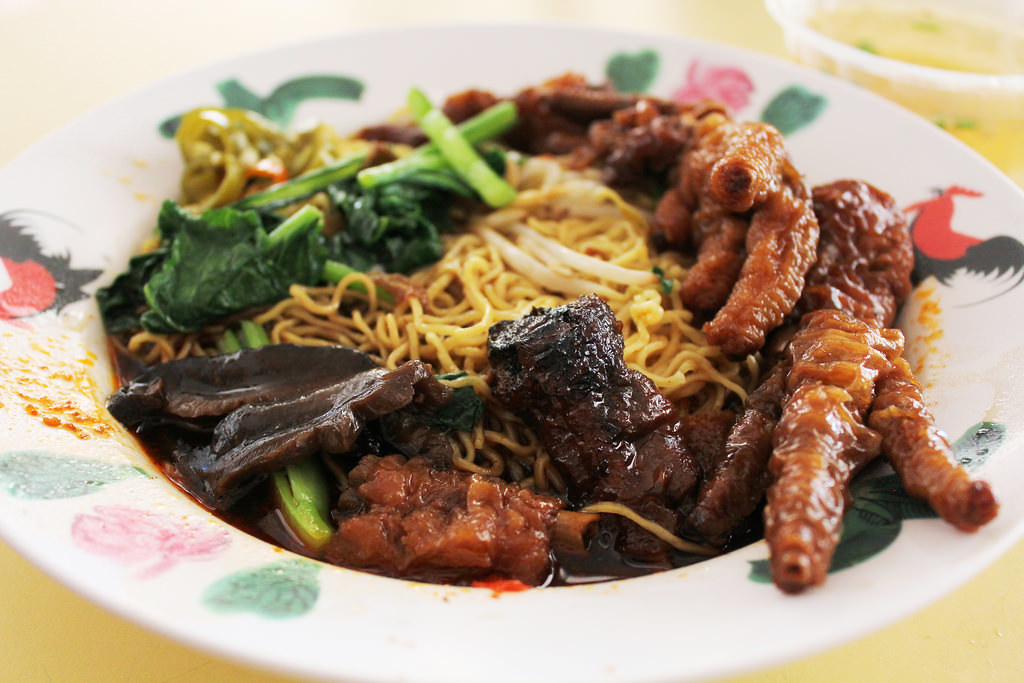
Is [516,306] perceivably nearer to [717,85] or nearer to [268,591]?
[268,591]

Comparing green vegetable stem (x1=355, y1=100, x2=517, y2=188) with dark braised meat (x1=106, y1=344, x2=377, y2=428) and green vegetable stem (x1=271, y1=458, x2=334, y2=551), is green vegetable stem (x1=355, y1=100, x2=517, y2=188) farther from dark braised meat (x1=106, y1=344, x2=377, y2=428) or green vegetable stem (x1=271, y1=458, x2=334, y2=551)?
green vegetable stem (x1=271, y1=458, x2=334, y2=551)

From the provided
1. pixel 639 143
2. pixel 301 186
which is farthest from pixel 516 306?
pixel 301 186

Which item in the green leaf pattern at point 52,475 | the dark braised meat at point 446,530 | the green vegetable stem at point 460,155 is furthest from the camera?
the green vegetable stem at point 460,155

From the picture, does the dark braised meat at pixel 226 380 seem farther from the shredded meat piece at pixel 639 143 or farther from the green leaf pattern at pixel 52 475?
the shredded meat piece at pixel 639 143

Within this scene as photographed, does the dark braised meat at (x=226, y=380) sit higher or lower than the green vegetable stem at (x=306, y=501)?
higher

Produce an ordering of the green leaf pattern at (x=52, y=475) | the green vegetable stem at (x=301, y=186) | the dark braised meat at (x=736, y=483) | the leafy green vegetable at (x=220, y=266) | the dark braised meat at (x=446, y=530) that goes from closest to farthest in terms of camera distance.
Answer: the green leaf pattern at (x=52, y=475) → the dark braised meat at (x=446, y=530) → the dark braised meat at (x=736, y=483) → the leafy green vegetable at (x=220, y=266) → the green vegetable stem at (x=301, y=186)

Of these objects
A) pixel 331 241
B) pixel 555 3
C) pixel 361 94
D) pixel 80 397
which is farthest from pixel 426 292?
pixel 555 3

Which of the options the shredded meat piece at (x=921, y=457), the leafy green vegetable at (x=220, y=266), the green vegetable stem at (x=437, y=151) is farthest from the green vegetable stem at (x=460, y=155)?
the shredded meat piece at (x=921, y=457)
